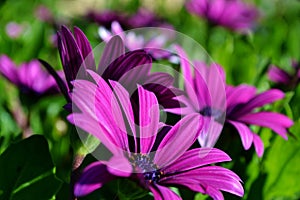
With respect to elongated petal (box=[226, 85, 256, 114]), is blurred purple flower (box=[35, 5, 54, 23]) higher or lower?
lower

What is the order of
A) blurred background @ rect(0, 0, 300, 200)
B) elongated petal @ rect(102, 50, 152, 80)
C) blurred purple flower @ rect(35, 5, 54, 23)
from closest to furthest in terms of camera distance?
elongated petal @ rect(102, 50, 152, 80)
blurred background @ rect(0, 0, 300, 200)
blurred purple flower @ rect(35, 5, 54, 23)

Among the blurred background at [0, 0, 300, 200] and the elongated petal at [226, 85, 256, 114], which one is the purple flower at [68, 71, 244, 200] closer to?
the blurred background at [0, 0, 300, 200]

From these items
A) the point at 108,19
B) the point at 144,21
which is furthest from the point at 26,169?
the point at 144,21

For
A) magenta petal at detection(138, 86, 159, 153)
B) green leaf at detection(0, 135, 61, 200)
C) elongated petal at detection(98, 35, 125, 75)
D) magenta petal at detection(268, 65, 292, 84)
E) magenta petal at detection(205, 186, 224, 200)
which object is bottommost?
magenta petal at detection(268, 65, 292, 84)

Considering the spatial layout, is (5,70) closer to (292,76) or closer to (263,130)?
(263,130)

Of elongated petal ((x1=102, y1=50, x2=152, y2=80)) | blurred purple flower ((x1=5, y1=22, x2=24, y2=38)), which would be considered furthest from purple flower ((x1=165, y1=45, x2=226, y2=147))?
blurred purple flower ((x1=5, y1=22, x2=24, y2=38))

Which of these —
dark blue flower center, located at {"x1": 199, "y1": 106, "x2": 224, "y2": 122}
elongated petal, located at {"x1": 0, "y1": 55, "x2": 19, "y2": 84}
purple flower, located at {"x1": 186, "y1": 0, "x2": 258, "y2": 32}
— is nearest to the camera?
dark blue flower center, located at {"x1": 199, "y1": 106, "x2": 224, "y2": 122}
